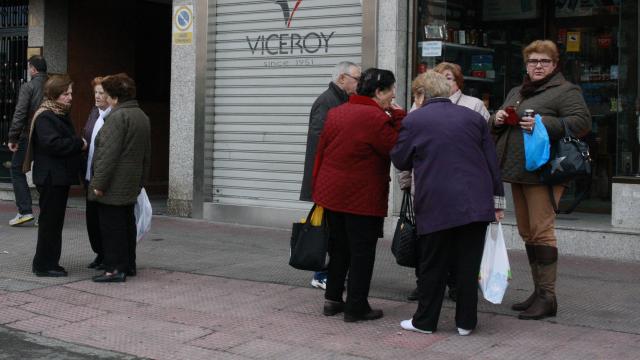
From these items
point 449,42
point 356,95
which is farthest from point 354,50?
point 356,95

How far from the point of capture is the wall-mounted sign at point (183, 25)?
1217 centimetres

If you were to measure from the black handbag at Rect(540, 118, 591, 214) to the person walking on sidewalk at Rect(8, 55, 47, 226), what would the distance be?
6815 millimetres

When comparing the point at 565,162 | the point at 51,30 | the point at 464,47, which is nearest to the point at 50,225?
the point at 565,162

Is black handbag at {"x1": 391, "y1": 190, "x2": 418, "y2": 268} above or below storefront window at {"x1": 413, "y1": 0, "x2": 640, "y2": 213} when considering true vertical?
below

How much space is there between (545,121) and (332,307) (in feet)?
6.53

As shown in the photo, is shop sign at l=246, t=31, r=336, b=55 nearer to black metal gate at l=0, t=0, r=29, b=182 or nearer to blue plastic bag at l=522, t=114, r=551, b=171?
black metal gate at l=0, t=0, r=29, b=182

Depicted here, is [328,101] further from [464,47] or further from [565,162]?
[464,47]

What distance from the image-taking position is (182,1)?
40.2 ft

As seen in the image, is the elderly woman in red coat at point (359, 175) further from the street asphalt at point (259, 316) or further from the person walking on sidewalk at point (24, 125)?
the person walking on sidewalk at point (24, 125)

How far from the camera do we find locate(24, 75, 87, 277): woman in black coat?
766 centimetres

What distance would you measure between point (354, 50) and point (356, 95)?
179 inches

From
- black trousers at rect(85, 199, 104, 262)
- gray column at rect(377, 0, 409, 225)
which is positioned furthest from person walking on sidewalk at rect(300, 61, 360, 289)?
gray column at rect(377, 0, 409, 225)

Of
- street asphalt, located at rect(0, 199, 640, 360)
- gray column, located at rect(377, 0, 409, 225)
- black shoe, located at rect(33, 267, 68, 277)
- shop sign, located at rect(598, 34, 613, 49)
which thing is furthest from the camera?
shop sign, located at rect(598, 34, 613, 49)

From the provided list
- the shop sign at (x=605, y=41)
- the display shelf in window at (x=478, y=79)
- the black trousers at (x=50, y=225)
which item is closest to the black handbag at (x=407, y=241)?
the black trousers at (x=50, y=225)
